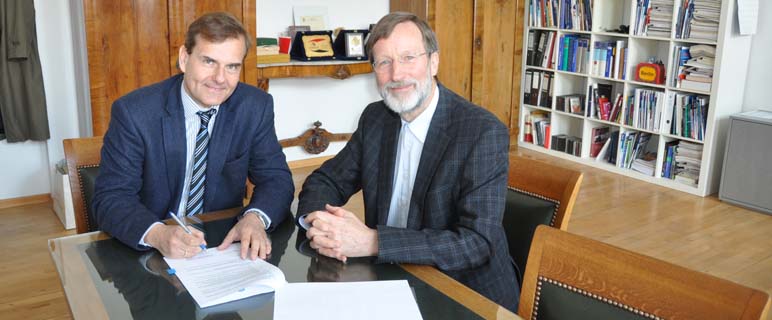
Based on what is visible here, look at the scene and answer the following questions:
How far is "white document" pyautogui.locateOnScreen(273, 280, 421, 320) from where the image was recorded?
1334 millimetres

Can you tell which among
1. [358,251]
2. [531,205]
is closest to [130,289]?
[358,251]

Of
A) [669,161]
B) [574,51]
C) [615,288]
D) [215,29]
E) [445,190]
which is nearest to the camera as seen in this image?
[615,288]

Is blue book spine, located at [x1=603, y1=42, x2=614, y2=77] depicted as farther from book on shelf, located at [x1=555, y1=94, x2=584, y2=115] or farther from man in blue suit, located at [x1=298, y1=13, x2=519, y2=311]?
man in blue suit, located at [x1=298, y1=13, x2=519, y2=311]

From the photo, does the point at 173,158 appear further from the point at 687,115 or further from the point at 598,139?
the point at 598,139

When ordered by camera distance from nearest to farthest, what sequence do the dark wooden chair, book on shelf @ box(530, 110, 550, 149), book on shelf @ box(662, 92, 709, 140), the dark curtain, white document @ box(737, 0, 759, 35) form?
the dark wooden chair, the dark curtain, white document @ box(737, 0, 759, 35), book on shelf @ box(662, 92, 709, 140), book on shelf @ box(530, 110, 550, 149)

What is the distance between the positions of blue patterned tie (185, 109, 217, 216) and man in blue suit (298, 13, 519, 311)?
12.1 inches

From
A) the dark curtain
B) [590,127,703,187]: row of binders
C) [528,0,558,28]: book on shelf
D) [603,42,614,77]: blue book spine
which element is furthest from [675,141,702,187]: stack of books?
the dark curtain

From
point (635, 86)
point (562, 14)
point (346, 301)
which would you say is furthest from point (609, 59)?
point (346, 301)

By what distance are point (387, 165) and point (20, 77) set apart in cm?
300

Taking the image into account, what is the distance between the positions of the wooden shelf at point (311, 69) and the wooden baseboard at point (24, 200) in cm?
149

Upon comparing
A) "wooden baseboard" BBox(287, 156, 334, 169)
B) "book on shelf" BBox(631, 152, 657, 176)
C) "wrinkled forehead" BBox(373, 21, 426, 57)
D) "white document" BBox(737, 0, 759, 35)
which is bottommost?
"wooden baseboard" BBox(287, 156, 334, 169)

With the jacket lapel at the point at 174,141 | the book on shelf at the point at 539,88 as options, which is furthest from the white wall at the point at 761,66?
the jacket lapel at the point at 174,141

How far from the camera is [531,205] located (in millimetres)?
1971

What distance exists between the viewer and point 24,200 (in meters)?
4.39
